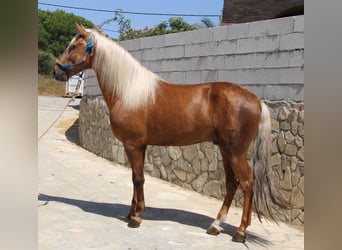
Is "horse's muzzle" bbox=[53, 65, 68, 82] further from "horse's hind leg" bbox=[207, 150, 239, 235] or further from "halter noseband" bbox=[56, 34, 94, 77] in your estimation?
"horse's hind leg" bbox=[207, 150, 239, 235]

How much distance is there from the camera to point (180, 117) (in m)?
3.29

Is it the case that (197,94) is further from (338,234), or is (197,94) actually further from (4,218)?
(4,218)

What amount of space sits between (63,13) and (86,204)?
47.4 ft

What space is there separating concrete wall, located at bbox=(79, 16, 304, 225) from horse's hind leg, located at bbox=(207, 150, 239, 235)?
616mm

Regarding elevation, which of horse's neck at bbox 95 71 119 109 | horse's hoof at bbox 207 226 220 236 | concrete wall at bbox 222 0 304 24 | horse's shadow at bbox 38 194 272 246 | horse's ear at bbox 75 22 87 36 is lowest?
horse's shadow at bbox 38 194 272 246

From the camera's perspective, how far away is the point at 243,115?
10.2ft

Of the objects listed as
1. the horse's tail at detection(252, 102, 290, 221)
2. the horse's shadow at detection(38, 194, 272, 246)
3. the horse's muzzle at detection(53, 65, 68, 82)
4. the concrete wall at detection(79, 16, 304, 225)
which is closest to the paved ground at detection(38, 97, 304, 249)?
the horse's shadow at detection(38, 194, 272, 246)

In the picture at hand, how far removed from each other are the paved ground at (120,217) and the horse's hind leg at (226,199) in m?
0.07

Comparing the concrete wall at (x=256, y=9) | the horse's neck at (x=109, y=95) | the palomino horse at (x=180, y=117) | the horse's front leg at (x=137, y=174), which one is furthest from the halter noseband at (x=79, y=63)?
the concrete wall at (x=256, y=9)

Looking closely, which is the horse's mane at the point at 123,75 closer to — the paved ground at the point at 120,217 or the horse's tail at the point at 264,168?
the horse's tail at the point at 264,168

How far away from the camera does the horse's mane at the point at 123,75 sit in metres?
3.34

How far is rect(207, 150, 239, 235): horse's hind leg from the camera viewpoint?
10.7 feet

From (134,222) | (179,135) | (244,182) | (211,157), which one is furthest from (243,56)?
(134,222)

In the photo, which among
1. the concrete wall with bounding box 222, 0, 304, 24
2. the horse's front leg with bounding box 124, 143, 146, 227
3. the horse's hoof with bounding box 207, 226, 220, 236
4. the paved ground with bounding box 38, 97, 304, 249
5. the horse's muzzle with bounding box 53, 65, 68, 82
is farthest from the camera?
the concrete wall with bounding box 222, 0, 304, 24
